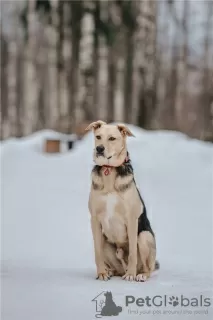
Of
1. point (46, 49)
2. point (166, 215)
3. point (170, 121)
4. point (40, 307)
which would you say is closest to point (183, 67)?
point (170, 121)

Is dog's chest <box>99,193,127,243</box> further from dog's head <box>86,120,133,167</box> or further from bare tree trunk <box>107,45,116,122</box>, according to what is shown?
bare tree trunk <box>107,45,116,122</box>

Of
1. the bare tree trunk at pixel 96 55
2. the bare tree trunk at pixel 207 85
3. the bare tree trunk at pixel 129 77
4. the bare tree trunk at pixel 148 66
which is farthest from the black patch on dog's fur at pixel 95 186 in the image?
the bare tree trunk at pixel 96 55

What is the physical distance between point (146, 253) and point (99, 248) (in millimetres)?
123

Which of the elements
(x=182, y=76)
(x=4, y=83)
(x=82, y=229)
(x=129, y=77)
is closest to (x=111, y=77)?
(x=129, y=77)

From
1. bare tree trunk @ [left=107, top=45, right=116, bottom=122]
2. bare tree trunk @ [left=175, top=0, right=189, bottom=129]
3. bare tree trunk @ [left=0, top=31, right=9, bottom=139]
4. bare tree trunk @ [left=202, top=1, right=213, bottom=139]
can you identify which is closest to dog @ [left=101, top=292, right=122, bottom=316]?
bare tree trunk @ [left=202, top=1, right=213, bottom=139]

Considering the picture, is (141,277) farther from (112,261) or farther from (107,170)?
(107,170)

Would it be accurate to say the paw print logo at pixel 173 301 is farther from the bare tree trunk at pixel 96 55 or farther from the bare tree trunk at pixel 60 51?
the bare tree trunk at pixel 60 51

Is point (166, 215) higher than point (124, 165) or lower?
lower

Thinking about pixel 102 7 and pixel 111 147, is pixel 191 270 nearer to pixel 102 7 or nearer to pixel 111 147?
pixel 111 147

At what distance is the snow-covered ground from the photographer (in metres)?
1.45

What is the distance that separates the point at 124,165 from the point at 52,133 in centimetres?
151

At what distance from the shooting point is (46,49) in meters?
3.15

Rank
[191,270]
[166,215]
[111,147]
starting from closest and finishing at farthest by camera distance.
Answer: [111,147], [191,270], [166,215]

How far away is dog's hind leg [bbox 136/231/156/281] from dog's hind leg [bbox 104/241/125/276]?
0.17 feet
